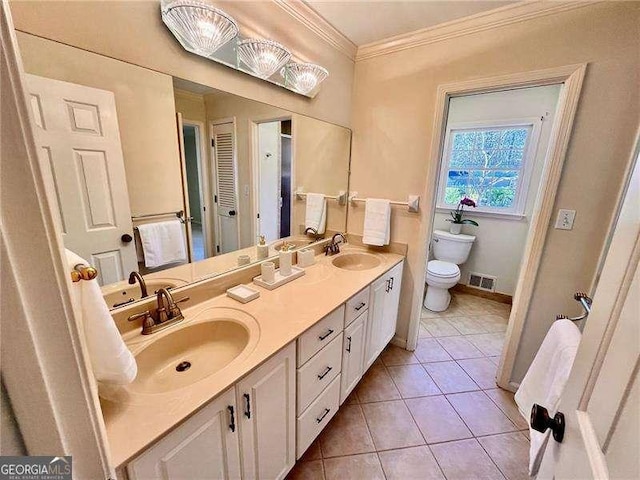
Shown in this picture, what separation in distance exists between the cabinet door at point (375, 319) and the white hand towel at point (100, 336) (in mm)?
1241

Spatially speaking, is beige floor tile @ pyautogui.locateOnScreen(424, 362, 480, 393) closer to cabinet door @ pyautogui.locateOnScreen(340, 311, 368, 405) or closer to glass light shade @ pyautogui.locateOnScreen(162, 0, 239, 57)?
cabinet door @ pyautogui.locateOnScreen(340, 311, 368, 405)

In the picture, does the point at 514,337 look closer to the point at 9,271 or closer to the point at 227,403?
the point at 227,403

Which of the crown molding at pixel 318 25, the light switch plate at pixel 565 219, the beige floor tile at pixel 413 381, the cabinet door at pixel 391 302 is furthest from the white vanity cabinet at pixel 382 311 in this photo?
the crown molding at pixel 318 25

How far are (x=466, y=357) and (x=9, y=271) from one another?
8.36ft

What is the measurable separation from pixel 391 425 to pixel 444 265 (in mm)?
1728

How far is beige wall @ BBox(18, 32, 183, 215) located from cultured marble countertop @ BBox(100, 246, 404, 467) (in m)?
0.53

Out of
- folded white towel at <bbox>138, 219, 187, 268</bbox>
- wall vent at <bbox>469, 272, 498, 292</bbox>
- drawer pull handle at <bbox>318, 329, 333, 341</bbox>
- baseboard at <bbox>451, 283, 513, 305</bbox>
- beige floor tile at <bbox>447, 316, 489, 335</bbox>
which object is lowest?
beige floor tile at <bbox>447, 316, 489, 335</bbox>

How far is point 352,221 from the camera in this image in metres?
2.26

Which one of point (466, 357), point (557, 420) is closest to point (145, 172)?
point (557, 420)

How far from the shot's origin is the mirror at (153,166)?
836 millimetres

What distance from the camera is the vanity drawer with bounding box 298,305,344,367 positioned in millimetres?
1083

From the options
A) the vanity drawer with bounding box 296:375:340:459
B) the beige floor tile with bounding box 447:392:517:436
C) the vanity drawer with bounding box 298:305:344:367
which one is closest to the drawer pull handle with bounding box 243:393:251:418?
the vanity drawer with bounding box 298:305:344:367


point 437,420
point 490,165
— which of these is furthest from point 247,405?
point 490,165

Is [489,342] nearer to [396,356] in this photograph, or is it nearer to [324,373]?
[396,356]
